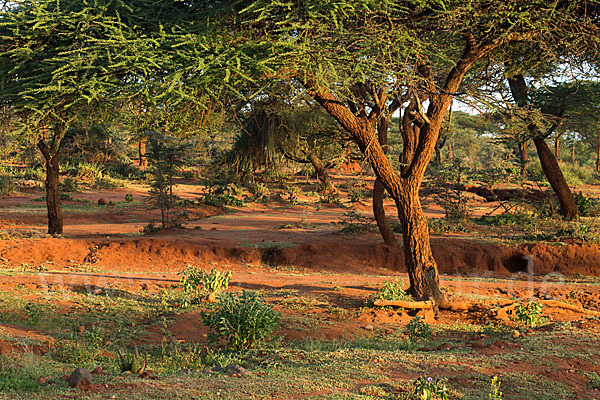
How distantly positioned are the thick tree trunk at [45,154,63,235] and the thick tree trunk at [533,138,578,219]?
12166 mm

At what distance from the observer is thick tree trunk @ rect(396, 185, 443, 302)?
27.4 ft

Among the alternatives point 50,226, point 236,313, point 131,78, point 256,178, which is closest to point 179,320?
point 236,313

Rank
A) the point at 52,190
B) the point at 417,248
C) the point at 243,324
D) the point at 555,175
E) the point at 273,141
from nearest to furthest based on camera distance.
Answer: the point at 243,324, the point at 417,248, the point at 52,190, the point at 555,175, the point at 273,141

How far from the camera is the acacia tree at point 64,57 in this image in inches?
274

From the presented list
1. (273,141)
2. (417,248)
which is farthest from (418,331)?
(273,141)

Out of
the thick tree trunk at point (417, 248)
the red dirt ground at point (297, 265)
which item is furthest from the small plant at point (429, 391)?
the thick tree trunk at point (417, 248)

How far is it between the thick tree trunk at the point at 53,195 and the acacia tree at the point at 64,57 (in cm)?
464

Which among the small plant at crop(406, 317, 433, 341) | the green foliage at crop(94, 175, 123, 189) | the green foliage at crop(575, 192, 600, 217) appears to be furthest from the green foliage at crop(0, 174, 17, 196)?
the green foliage at crop(575, 192, 600, 217)

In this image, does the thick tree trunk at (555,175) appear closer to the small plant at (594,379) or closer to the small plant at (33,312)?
the small plant at (594,379)

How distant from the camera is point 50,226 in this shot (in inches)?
519

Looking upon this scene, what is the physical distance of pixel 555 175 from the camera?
49.3 ft

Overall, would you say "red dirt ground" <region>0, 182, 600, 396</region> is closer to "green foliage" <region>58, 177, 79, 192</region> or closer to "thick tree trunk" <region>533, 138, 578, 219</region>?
"thick tree trunk" <region>533, 138, 578, 219</region>

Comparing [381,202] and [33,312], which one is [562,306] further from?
[33,312]

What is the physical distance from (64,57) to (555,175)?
12826 millimetres
